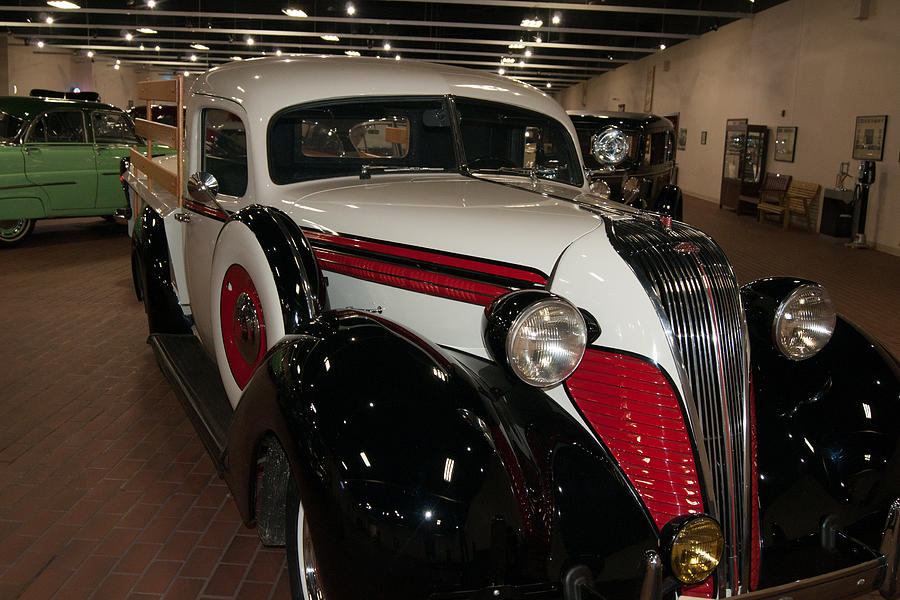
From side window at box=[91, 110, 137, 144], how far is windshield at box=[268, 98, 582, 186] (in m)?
8.22

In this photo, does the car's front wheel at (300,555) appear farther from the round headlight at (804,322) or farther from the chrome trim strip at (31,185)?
the chrome trim strip at (31,185)

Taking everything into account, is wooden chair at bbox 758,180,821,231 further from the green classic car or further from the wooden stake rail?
the wooden stake rail

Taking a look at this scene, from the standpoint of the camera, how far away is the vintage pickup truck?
173 centimetres

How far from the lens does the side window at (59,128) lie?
955 cm

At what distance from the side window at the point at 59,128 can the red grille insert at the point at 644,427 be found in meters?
9.67

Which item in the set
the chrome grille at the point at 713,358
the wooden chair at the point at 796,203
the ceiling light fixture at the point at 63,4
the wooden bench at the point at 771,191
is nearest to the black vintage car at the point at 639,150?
the wooden chair at the point at 796,203

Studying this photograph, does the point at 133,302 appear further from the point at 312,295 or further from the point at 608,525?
the point at 608,525

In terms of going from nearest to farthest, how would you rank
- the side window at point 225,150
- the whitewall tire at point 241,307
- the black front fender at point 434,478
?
the black front fender at point 434,478, the whitewall tire at point 241,307, the side window at point 225,150

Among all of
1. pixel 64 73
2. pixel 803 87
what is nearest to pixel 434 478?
pixel 803 87

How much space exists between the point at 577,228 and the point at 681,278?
14.7 inches

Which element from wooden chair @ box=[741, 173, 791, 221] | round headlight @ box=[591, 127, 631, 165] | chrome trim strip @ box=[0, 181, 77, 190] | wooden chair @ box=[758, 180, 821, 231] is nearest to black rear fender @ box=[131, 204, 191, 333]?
round headlight @ box=[591, 127, 631, 165]

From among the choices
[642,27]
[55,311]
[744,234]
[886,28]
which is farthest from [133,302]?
[642,27]

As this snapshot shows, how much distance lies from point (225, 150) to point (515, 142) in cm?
148

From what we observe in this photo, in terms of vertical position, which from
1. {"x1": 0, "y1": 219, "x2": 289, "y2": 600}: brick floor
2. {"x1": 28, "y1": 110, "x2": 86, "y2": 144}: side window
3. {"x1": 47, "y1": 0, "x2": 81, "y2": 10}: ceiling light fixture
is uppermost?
{"x1": 47, "y1": 0, "x2": 81, "y2": 10}: ceiling light fixture
